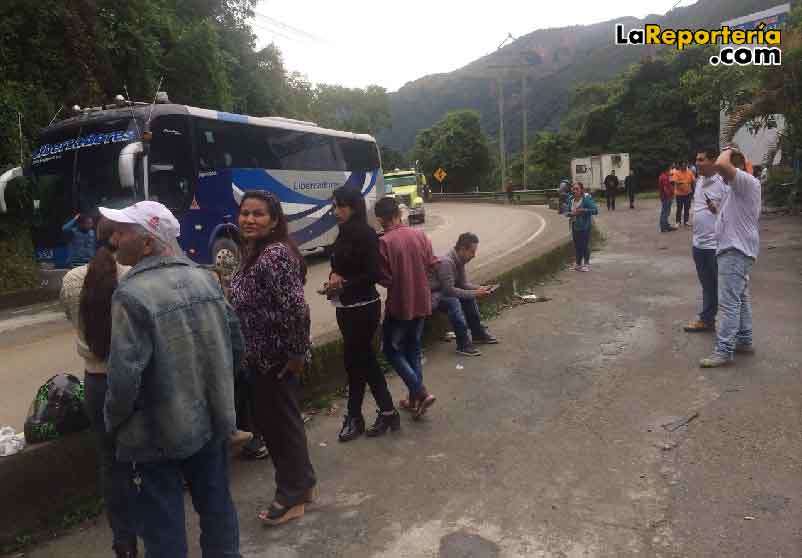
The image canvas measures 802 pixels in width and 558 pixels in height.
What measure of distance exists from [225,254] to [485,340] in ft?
19.3

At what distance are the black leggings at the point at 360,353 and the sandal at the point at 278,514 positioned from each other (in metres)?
1.09

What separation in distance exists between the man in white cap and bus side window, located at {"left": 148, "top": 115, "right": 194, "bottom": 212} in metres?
7.69

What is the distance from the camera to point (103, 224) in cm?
300

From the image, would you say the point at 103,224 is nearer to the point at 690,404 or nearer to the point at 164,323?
the point at 164,323

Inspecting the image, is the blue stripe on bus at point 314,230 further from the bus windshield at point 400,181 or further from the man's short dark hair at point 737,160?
the bus windshield at point 400,181

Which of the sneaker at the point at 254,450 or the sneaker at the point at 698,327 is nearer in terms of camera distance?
the sneaker at the point at 254,450

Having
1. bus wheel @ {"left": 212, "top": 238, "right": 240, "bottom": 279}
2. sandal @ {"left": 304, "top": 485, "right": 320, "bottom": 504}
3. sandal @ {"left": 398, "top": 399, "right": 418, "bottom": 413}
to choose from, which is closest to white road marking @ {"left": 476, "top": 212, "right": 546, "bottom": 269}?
bus wheel @ {"left": 212, "top": 238, "right": 240, "bottom": 279}

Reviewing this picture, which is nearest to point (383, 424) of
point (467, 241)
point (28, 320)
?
point (467, 241)

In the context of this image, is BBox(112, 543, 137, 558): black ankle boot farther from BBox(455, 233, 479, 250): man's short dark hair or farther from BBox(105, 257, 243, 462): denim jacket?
BBox(455, 233, 479, 250): man's short dark hair

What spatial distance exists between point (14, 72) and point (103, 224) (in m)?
14.3

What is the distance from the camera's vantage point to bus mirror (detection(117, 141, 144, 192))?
9.01 metres

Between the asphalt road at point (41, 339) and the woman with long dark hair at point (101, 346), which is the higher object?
the woman with long dark hair at point (101, 346)

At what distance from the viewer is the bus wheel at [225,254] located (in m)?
10.9

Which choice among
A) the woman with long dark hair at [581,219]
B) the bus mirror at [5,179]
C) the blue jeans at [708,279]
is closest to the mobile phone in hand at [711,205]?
the blue jeans at [708,279]
